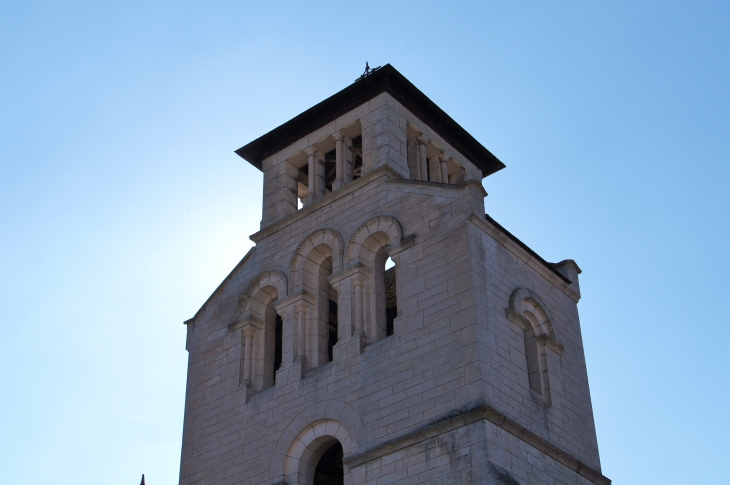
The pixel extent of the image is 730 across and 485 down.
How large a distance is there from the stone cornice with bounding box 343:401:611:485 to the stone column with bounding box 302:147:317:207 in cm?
749

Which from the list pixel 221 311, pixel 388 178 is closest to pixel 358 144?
pixel 388 178

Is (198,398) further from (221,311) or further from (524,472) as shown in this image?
(524,472)

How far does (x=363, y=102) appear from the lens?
29500 mm

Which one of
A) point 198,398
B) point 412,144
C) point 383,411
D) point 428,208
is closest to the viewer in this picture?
point 383,411

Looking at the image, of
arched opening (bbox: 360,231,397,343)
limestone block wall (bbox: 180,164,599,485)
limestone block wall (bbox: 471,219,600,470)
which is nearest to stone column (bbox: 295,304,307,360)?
limestone block wall (bbox: 180,164,599,485)

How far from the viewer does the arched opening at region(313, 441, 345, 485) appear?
26.2 metres

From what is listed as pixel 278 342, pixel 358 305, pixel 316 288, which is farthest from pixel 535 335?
pixel 278 342

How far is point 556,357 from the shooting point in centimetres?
2652

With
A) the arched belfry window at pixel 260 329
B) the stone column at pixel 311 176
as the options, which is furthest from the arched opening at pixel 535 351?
the stone column at pixel 311 176

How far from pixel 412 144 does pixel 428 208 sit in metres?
4.38

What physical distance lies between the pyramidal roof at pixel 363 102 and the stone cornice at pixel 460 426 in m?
9.72

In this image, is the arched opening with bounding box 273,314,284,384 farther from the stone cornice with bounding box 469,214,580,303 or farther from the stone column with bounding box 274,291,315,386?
the stone cornice with bounding box 469,214,580,303

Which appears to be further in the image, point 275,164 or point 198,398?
point 275,164

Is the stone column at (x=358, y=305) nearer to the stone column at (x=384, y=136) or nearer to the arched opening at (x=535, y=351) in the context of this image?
the stone column at (x=384, y=136)
